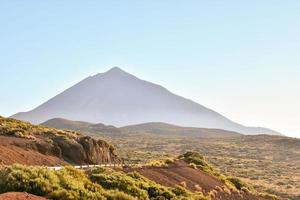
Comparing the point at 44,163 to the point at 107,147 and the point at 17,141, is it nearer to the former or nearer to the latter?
the point at 17,141

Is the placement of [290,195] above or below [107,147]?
below

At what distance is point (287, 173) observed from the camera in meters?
76.4

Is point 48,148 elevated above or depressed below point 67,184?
above

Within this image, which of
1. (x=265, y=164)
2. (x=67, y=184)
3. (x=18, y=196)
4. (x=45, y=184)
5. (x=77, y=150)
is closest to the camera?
(x=18, y=196)

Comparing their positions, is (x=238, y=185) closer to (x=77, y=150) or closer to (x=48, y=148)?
(x=77, y=150)

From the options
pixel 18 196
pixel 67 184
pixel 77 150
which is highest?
pixel 77 150

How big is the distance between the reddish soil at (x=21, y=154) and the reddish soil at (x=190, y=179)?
6.93 m

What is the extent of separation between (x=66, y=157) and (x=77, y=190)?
843 inches

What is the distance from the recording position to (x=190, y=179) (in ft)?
108

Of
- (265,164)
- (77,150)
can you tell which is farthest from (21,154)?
(265,164)

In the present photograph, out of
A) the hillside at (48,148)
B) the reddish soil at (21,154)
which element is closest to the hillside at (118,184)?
the reddish soil at (21,154)

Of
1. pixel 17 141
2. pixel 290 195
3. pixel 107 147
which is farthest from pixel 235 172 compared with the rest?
pixel 17 141

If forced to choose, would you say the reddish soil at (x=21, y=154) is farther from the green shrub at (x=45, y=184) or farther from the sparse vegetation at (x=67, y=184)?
the green shrub at (x=45, y=184)

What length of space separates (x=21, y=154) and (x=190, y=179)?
11.8m
